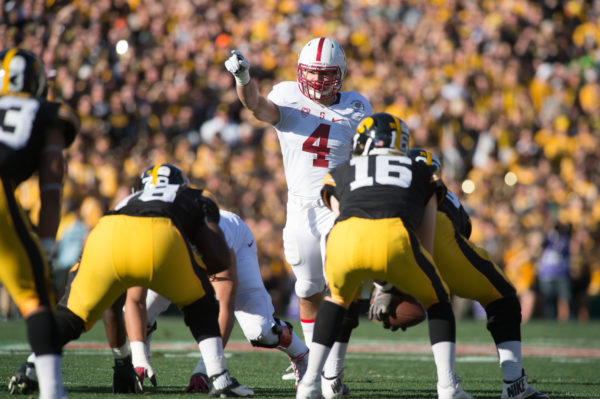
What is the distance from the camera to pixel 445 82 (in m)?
13.4

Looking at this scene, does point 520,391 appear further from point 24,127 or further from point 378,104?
point 378,104

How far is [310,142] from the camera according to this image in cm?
559

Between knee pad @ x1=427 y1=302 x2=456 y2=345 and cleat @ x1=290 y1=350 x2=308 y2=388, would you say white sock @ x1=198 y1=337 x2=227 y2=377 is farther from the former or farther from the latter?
cleat @ x1=290 y1=350 x2=308 y2=388

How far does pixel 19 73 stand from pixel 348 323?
88.6 inches

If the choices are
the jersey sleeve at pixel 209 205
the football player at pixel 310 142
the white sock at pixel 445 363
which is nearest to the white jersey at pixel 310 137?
the football player at pixel 310 142

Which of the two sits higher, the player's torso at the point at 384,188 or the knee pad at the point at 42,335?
the player's torso at the point at 384,188

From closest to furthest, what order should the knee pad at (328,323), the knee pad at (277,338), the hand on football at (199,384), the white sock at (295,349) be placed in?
the knee pad at (328,323)
the hand on football at (199,384)
the knee pad at (277,338)
the white sock at (295,349)

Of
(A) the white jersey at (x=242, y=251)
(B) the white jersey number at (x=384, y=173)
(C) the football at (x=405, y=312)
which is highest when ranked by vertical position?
(B) the white jersey number at (x=384, y=173)

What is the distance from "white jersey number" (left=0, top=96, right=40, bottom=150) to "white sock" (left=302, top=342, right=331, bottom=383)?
1681mm

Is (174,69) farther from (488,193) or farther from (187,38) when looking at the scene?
(488,193)

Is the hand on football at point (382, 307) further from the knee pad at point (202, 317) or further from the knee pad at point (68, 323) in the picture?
the knee pad at point (68, 323)

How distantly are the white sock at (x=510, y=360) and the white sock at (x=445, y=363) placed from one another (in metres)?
0.60

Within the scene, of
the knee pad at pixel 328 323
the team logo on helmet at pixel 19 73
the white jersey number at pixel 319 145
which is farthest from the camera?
the white jersey number at pixel 319 145

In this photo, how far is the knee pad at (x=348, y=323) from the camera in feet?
15.6
